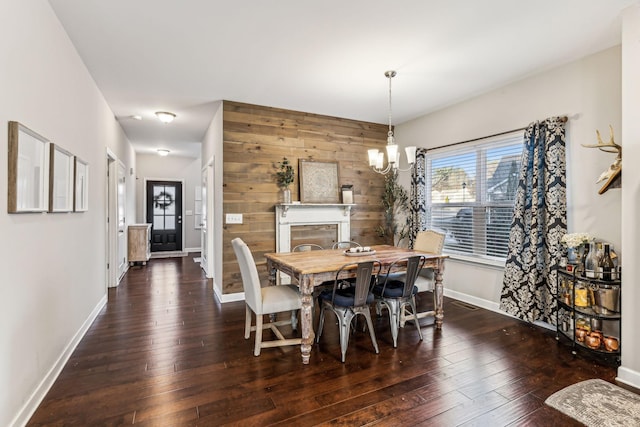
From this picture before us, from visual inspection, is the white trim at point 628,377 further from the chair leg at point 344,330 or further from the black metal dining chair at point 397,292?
the chair leg at point 344,330

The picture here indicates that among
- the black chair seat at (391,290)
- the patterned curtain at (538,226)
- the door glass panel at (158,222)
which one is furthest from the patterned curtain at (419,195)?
the door glass panel at (158,222)

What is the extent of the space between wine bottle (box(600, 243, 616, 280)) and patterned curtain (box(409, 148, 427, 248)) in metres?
2.31

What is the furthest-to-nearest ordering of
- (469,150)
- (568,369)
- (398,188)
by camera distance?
1. (398,188)
2. (469,150)
3. (568,369)

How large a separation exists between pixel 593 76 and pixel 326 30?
2539 mm

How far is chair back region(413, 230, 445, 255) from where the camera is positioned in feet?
11.9

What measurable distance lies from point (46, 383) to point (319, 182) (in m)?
3.69

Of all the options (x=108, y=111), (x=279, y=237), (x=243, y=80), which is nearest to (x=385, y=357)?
(x=279, y=237)

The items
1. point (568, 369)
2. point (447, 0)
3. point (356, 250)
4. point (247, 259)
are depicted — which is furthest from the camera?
point (356, 250)

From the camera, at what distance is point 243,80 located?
11.9 feet

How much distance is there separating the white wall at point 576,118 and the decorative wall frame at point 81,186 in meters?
4.42

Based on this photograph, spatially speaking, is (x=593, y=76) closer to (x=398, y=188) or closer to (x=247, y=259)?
(x=398, y=188)

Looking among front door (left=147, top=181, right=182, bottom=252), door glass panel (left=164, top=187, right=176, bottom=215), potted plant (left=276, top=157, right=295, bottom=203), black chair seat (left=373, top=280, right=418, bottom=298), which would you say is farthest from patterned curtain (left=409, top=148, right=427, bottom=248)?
door glass panel (left=164, top=187, right=176, bottom=215)

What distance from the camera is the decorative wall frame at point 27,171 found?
1.70 meters

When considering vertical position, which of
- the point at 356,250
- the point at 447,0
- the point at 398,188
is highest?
the point at 447,0
